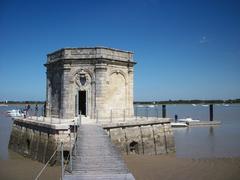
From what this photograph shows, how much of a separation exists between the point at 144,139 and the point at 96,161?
8750mm

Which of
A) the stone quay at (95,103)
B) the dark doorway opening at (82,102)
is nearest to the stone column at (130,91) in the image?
the stone quay at (95,103)

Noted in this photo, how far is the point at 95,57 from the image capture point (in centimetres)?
1997

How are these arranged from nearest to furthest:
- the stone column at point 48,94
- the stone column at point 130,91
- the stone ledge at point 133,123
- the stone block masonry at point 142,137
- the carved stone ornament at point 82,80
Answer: the stone ledge at point 133,123
the stone block masonry at point 142,137
the carved stone ornament at point 82,80
the stone column at point 130,91
the stone column at point 48,94

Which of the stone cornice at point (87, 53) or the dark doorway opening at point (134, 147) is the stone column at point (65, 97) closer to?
the stone cornice at point (87, 53)

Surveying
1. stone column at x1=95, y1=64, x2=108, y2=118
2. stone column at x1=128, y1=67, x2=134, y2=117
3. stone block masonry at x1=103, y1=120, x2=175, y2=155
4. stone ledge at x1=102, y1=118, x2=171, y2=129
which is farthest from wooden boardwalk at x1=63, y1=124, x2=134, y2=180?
stone column at x1=128, y1=67, x2=134, y2=117

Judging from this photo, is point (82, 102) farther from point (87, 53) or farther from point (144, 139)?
point (144, 139)

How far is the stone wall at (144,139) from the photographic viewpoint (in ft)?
55.0

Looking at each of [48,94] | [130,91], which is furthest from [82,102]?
[130,91]

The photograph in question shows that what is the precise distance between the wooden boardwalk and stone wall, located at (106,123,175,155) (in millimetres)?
3863

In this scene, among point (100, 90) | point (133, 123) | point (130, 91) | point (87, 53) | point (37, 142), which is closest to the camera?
point (133, 123)

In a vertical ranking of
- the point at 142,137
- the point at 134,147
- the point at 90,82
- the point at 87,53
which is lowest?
the point at 134,147

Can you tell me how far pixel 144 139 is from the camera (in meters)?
18.2

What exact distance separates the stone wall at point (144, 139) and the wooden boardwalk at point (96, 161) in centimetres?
386

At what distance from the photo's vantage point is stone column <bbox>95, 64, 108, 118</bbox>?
1973 centimetres
